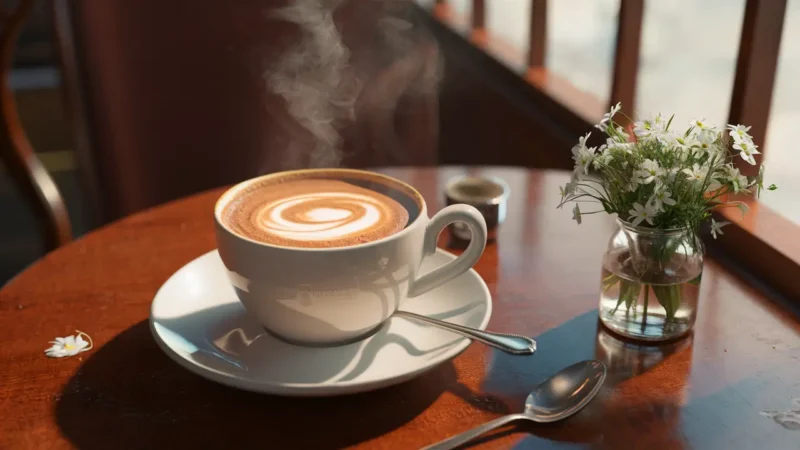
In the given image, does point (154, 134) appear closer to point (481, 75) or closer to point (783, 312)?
point (481, 75)

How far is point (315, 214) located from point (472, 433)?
13.0 inches

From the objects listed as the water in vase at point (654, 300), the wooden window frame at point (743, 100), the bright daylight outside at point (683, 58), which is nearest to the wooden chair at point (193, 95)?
the wooden window frame at point (743, 100)

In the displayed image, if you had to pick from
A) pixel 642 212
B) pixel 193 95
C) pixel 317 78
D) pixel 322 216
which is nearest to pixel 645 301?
pixel 642 212

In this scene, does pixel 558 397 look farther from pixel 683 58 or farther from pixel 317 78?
pixel 683 58

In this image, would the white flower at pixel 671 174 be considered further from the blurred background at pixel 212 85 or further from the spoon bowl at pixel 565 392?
the blurred background at pixel 212 85

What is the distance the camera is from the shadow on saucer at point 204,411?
67 centimetres

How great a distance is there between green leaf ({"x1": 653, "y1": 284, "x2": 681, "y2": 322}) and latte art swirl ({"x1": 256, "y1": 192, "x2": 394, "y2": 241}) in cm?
31

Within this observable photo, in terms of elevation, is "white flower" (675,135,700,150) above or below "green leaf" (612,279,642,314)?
above

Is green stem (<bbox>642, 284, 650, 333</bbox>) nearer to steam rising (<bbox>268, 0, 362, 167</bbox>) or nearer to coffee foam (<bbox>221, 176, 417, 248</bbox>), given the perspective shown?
coffee foam (<bbox>221, 176, 417, 248</bbox>)

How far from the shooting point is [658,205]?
0.75 m

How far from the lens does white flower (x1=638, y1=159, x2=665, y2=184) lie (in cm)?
76

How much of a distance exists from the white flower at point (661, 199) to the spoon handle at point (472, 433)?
0.83 feet

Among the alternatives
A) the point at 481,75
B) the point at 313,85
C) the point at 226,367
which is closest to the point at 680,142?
the point at 226,367

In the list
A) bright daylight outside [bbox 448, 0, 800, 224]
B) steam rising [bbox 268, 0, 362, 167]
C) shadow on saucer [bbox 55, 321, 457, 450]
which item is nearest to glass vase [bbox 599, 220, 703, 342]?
shadow on saucer [bbox 55, 321, 457, 450]
